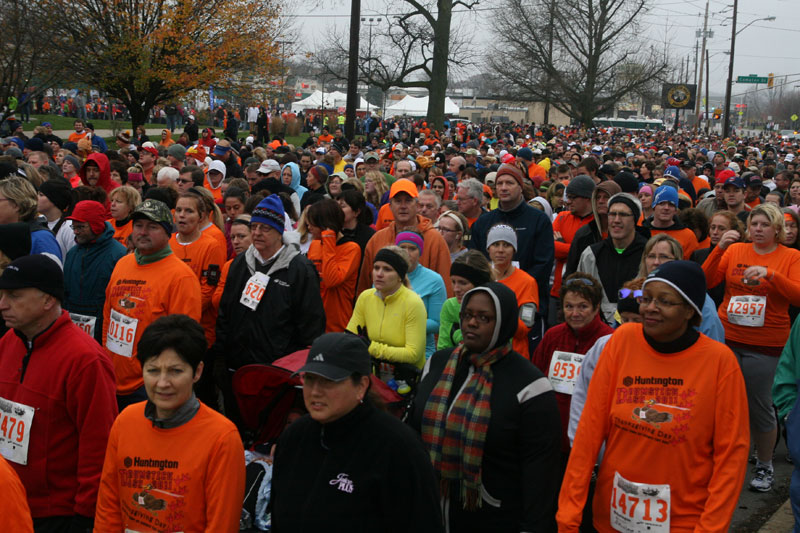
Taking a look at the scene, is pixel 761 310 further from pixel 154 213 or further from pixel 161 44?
pixel 161 44

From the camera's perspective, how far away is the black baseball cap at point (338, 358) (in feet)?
9.93

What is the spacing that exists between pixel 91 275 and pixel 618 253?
4.08 metres

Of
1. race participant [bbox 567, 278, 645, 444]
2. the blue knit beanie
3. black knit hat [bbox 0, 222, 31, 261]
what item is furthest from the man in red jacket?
race participant [bbox 567, 278, 645, 444]

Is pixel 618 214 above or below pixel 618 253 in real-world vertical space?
above

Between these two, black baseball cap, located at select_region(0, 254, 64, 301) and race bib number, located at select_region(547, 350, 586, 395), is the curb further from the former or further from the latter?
black baseball cap, located at select_region(0, 254, 64, 301)

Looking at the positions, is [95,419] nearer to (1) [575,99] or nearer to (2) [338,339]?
(2) [338,339]

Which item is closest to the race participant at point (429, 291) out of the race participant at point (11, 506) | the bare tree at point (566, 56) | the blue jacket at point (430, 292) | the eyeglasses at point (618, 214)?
the blue jacket at point (430, 292)

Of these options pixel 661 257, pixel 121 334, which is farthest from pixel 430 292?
pixel 121 334

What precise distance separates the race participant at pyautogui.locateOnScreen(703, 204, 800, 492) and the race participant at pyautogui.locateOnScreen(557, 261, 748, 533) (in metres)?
2.99

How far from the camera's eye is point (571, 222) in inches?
333

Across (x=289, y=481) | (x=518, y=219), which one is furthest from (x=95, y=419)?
(x=518, y=219)

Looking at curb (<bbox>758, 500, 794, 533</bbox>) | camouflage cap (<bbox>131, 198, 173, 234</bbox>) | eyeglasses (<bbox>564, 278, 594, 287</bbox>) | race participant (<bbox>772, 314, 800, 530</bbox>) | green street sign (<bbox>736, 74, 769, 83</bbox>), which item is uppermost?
green street sign (<bbox>736, 74, 769, 83</bbox>)

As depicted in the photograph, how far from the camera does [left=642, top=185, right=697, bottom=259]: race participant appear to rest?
7547 millimetres

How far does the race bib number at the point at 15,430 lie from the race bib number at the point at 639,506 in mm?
2726
